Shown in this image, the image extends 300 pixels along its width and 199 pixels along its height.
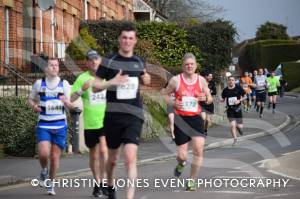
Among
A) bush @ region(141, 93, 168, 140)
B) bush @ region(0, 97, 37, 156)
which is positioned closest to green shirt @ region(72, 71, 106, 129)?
bush @ region(0, 97, 37, 156)

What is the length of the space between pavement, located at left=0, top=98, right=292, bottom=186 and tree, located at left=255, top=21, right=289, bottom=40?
64174mm

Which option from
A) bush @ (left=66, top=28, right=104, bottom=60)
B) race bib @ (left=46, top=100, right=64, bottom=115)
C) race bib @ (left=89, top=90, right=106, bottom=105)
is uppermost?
bush @ (left=66, top=28, right=104, bottom=60)

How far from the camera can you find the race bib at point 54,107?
1073 centimetres

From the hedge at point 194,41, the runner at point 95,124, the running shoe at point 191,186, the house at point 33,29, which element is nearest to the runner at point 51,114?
the runner at point 95,124

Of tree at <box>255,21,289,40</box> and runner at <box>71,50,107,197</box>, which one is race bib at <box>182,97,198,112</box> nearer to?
runner at <box>71,50,107,197</box>

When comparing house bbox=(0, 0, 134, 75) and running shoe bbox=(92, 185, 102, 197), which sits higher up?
house bbox=(0, 0, 134, 75)

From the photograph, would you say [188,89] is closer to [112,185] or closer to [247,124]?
[112,185]

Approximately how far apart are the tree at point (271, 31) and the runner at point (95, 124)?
8418 centimetres

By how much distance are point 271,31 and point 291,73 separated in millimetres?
31765

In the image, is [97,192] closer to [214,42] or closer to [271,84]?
[214,42]

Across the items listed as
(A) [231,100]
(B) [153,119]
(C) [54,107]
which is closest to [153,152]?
(A) [231,100]

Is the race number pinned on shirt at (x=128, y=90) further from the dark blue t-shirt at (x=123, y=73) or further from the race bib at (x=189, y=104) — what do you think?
the race bib at (x=189, y=104)

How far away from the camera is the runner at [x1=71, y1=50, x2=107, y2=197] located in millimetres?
10383

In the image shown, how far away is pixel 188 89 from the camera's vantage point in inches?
425
